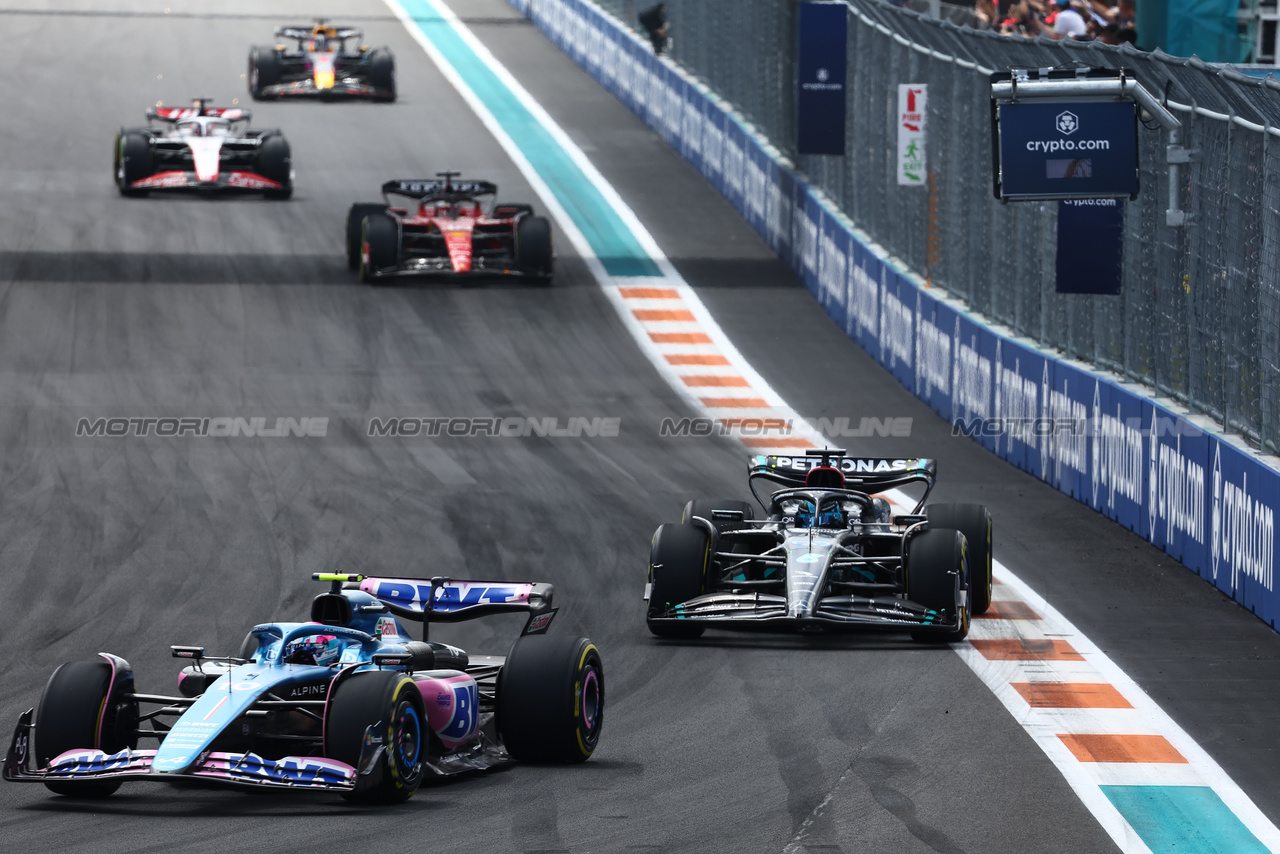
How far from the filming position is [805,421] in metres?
20.9

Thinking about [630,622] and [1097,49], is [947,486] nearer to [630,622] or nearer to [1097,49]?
[1097,49]

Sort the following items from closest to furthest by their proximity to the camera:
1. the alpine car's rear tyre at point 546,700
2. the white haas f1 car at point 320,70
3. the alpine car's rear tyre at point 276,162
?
the alpine car's rear tyre at point 546,700 < the alpine car's rear tyre at point 276,162 < the white haas f1 car at point 320,70

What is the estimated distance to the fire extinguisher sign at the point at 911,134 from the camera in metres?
22.3

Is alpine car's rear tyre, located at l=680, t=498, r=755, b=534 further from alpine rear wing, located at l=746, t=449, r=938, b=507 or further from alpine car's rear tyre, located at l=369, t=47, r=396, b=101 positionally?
alpine car's rear tyre, located at l=369, t=47, r=396, b=101

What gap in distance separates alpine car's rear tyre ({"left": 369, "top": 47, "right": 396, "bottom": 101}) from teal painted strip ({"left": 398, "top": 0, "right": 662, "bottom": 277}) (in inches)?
69.8

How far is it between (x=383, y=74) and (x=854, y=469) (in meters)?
25.1

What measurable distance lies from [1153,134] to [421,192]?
11.3 m

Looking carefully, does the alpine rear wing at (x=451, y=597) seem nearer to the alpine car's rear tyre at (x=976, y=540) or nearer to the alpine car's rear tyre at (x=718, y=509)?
the alpine car's rear tyre at (x=718, y=509)

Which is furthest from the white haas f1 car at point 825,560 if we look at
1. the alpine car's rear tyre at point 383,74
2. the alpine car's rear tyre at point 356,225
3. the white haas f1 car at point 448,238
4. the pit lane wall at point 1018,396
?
the alpine car's rear tyre at point 383,74

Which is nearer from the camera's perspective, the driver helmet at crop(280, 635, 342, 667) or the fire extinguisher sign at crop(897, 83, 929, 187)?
the driver helmet at crop(280, 635, 342, 667)

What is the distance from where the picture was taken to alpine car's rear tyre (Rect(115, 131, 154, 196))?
96.5 ft

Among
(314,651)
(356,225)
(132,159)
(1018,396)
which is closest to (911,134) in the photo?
(1018,396)

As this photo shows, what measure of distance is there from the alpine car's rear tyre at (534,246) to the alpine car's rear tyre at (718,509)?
40.5 feet

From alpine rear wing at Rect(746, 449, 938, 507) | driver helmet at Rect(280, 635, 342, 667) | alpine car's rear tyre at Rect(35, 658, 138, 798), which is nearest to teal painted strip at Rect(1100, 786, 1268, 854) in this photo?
driver helmet at Rect(280, 635, 342, 667)
